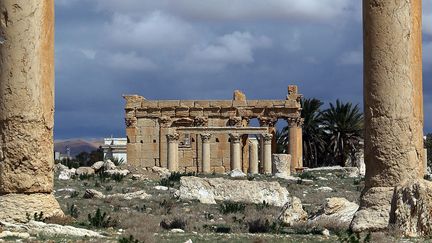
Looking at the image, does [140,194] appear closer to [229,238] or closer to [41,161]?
[41,161]

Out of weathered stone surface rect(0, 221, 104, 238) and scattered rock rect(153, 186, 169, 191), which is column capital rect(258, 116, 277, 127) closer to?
scattered rock rect(153, 186, 169, 191)

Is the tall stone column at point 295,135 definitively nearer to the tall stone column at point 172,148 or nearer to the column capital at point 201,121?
the column capital at point 201,121

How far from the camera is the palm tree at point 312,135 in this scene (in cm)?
6450

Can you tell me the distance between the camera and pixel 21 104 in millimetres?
16703

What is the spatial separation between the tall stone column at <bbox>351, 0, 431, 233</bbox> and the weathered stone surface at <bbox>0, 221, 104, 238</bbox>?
182 inches

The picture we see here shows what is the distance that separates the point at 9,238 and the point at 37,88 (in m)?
3.60

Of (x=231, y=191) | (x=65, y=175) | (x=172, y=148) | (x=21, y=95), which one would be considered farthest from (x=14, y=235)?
(x=172, y=148)

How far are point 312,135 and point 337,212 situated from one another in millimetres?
45892

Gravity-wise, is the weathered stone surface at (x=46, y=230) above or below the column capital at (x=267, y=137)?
below

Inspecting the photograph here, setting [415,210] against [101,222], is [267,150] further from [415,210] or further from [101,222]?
[415,210]

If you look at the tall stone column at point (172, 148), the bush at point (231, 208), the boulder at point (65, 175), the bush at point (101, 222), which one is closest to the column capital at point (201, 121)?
the tall stone column at point (172, 148)

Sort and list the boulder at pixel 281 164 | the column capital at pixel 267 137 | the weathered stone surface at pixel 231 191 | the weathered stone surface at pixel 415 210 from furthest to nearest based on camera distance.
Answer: the column capital at pixel 267 137, the boulder at pixel 281 164, the weathered stone surface at pixel 231 191, the weathered stone surface at pixel 415 210

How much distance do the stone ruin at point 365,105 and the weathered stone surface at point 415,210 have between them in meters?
0.73

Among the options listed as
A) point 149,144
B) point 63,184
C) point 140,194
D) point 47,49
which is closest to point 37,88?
point 47,49
